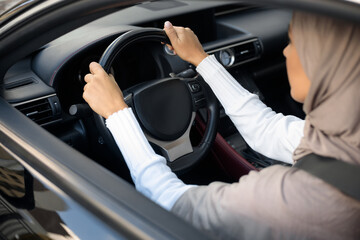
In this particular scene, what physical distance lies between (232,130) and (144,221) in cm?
181

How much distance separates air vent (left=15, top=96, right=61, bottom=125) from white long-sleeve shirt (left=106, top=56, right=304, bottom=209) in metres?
0.62

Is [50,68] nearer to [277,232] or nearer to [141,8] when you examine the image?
[141,8]

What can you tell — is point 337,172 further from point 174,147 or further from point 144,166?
point 174,147

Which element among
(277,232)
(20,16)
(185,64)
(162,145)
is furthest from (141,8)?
(277,232)

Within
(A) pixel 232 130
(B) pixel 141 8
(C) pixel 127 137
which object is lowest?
(A) pixel 232 130

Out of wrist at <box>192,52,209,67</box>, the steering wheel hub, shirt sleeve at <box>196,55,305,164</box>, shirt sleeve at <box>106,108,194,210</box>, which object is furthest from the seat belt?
the steering wheel hub

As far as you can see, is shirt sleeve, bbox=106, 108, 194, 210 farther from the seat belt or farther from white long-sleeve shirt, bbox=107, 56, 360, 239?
the seat belt

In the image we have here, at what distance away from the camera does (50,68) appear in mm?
1898

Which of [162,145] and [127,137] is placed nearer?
[127,137]

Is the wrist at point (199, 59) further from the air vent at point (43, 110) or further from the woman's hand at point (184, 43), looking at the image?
the air vent at point (43, 110)

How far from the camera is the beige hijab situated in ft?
2.85

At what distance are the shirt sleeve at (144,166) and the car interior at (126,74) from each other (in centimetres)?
34

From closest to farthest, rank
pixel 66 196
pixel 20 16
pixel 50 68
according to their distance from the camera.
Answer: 1. pixel 66 196
2. pixel 20 16
3. pixel 50 68

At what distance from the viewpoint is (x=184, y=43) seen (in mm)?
1553
